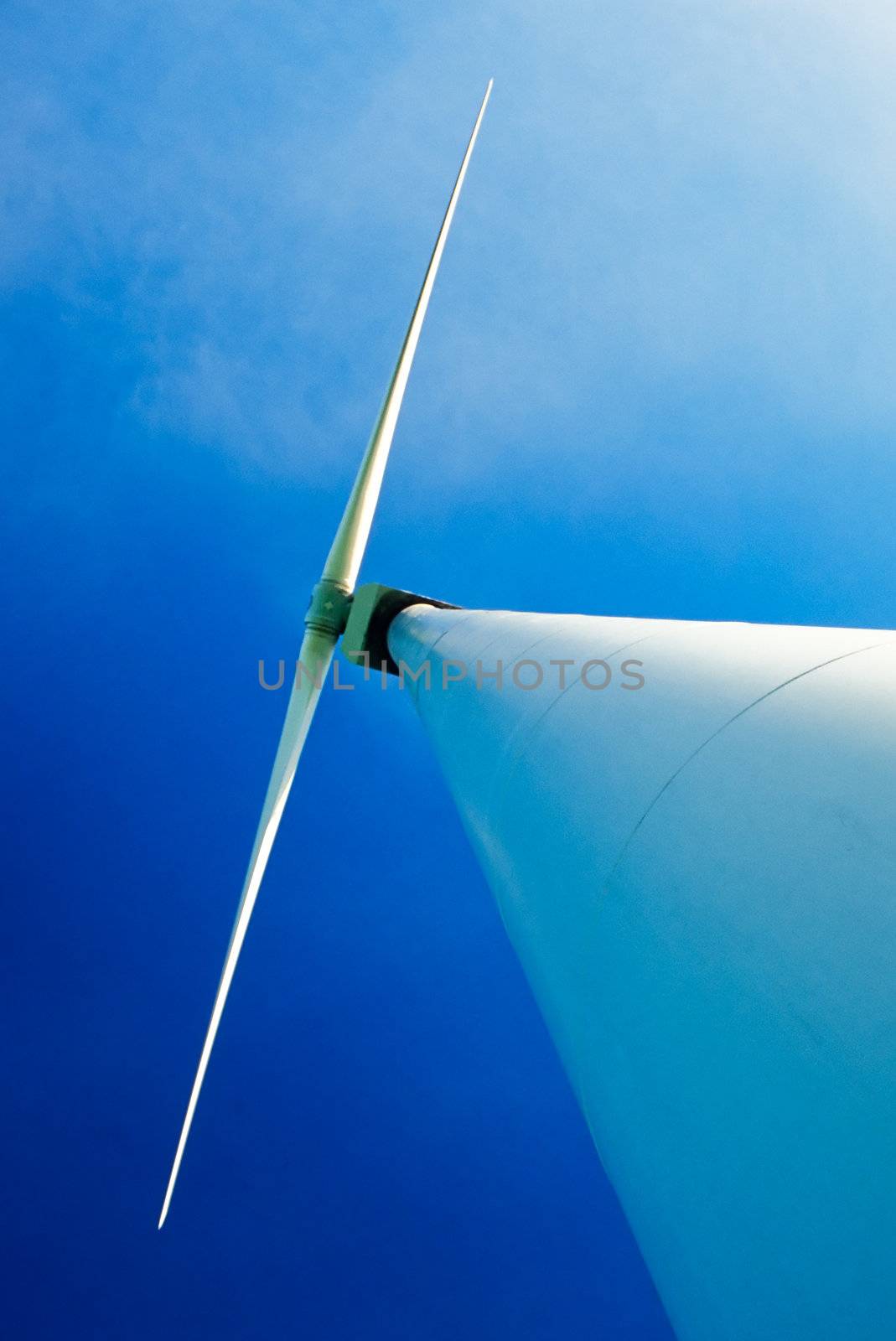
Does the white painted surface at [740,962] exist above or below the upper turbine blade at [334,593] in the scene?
below

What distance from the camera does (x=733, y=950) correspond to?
2.26 metres

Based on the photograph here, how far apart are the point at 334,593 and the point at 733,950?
1406 centimetres

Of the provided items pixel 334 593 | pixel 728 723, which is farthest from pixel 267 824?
pixel 728 723

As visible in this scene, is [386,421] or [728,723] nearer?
[728,723]

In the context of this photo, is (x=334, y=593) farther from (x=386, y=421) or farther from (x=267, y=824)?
(x=267, y=824)

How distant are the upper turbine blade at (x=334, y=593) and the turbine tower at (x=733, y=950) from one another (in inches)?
329

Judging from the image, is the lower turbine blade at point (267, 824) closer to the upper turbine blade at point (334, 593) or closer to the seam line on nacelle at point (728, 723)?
the upper turbine blade at point (334, 593)

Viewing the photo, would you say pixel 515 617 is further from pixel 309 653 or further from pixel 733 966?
pixel 309 653

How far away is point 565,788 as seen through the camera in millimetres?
3816

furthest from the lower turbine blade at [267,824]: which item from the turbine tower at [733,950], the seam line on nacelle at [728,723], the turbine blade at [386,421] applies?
the seam line on nacelle at [728,723]

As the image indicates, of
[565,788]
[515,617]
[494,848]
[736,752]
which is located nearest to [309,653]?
[515,617]

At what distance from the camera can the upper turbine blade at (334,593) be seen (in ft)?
40.5

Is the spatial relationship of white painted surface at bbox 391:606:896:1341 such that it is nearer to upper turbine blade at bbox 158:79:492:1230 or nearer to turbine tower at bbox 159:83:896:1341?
turbine tower at bbox 159:83:896:1341

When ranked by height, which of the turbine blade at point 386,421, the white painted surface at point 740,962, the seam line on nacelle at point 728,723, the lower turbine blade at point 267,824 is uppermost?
the turbine blade at point 386,421
